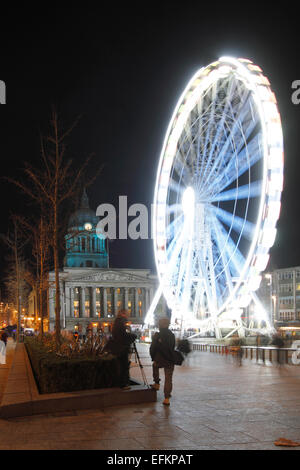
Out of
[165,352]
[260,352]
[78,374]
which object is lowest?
[260,352]

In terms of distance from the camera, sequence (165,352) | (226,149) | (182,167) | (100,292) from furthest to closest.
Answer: (100,292), (182,167), (226,149), (165,352)

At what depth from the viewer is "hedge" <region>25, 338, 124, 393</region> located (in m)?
13.4

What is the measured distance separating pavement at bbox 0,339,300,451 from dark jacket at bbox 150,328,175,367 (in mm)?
934

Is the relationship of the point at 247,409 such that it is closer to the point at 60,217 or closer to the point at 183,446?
the point at 183,446

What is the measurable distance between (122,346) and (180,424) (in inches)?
128

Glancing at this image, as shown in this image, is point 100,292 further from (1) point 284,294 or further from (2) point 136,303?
(1) point 284,294

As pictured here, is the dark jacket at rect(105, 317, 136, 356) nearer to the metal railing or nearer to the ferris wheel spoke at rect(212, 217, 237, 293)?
the metal railing

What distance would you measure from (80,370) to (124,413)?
1812mm

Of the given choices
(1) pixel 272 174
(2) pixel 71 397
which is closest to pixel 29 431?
(2) pixel 71 397

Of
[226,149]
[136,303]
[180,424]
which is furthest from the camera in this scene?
[136,303]

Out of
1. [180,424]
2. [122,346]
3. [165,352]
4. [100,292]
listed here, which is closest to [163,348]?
[165,352]

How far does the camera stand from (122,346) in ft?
45.6

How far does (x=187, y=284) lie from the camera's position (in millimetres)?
37812

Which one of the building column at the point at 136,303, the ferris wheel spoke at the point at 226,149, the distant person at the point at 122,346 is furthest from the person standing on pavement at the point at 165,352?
the building column at the point at 136,303
